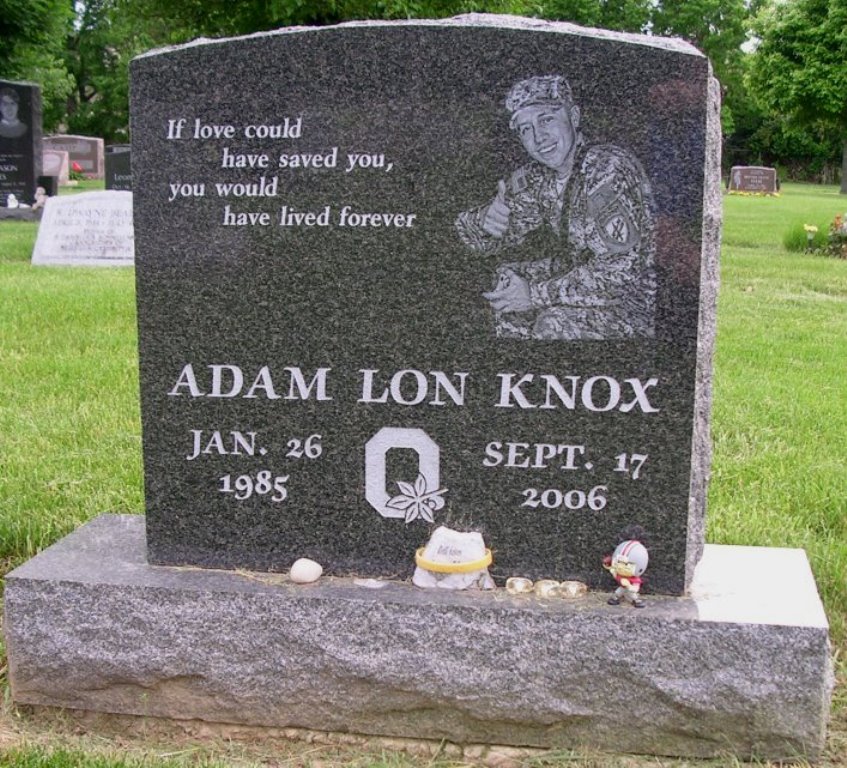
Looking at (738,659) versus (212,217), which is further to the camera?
(212,217)

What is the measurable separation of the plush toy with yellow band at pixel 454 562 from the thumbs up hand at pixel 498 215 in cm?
75

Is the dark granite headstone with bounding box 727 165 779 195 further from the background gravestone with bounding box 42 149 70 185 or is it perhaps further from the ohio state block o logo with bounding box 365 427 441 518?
the ohio state block o logo with bounding box 365 427 441 518

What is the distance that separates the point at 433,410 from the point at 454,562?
1.24 ft

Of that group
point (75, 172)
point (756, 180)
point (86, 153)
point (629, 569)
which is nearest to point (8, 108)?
point (629, 569)

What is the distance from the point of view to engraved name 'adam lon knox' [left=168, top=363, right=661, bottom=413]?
2.58 metres

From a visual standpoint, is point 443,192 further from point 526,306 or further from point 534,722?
point 534,722

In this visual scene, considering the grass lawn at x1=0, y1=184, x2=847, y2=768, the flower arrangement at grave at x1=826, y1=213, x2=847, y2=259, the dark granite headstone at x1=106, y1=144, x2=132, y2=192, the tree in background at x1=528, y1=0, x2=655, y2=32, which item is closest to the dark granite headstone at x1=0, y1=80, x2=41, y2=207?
the dark granite headstone at x1=106, y1=144, x2=132, y2=192

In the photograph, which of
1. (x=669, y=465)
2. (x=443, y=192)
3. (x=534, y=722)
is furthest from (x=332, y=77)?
(x=534, y=722)

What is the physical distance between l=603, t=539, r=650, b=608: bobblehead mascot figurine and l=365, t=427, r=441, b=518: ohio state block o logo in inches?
19.0

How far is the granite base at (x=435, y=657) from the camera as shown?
2467 millimetres

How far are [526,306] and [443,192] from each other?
0.34 m

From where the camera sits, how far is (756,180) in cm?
3819

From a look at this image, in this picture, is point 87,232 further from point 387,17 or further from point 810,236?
point 810,236

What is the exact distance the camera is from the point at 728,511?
3703 mm
